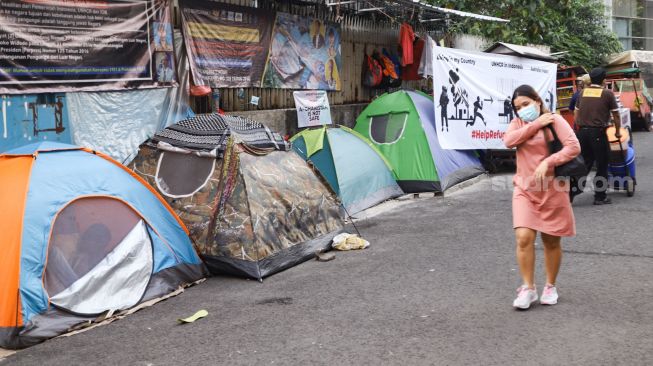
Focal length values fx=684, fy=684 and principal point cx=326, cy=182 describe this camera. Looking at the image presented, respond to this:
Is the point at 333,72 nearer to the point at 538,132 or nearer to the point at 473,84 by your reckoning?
the point at 473,84

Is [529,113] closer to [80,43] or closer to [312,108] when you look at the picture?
[80,43]

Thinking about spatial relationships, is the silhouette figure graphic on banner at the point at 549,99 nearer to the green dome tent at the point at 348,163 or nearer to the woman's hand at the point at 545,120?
the green dome tent at the point at 348,163

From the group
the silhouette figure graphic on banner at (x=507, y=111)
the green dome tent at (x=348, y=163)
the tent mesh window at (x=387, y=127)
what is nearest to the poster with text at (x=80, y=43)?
the green dome tent at (x=348, y=163)

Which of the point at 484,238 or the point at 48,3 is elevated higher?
the point at 48,3

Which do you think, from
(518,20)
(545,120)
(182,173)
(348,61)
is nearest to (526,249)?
(545,120)

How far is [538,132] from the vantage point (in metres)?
5.16

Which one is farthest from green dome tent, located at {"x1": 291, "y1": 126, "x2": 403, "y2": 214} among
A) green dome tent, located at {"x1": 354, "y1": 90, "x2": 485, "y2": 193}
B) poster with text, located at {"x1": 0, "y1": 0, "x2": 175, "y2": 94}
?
poster with text, located at {"x1": 0, "y1": 0, "x2": 175, "y2": 94}

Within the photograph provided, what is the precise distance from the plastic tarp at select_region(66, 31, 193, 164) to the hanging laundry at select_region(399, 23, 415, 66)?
577 centimetres

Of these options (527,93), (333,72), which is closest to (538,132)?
(527,93)

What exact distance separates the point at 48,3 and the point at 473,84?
7.57 metres

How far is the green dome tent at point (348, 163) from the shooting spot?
948cm

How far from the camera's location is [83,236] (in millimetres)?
5520

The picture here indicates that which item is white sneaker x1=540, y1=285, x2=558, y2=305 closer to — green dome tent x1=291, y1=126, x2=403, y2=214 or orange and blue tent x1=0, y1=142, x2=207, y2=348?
orange and blue tent x1=0, y1=142, x2=207, y2=348

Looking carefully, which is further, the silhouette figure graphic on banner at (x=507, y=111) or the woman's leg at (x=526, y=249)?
the silhouette figure graphic on banner at (x=507, y=111)
